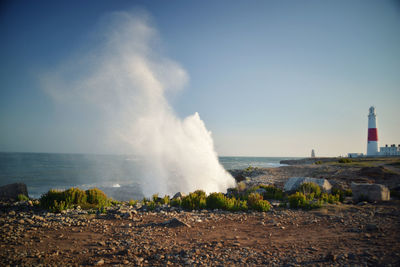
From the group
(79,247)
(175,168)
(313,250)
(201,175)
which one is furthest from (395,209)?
(175,168)

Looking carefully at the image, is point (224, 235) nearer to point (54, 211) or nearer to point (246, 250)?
point (246, 250)

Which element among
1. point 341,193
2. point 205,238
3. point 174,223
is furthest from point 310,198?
point 174,223

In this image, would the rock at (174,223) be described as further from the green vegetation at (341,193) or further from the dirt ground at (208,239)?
the green vegetation at (341,193)

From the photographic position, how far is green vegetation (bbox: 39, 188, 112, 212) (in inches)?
341

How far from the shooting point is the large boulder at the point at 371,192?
31.7 ft

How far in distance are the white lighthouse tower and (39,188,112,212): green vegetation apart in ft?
215

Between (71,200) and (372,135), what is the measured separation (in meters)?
68.3

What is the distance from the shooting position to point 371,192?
9805mm

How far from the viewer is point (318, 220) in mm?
7168

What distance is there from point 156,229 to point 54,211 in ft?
15.2

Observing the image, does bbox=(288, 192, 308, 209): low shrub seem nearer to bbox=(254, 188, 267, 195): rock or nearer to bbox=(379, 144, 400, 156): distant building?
bbox=(254, 188, 267, 195): rock

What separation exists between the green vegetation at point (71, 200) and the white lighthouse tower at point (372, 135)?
215 ft

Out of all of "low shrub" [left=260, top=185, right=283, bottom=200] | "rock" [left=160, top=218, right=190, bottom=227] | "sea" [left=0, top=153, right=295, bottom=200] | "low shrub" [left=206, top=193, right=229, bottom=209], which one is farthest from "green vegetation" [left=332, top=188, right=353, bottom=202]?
"sea" [left=0, top=153, right=295, bottom=200]

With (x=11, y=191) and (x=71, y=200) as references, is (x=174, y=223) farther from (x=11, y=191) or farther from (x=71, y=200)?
(x=11, y=191)
